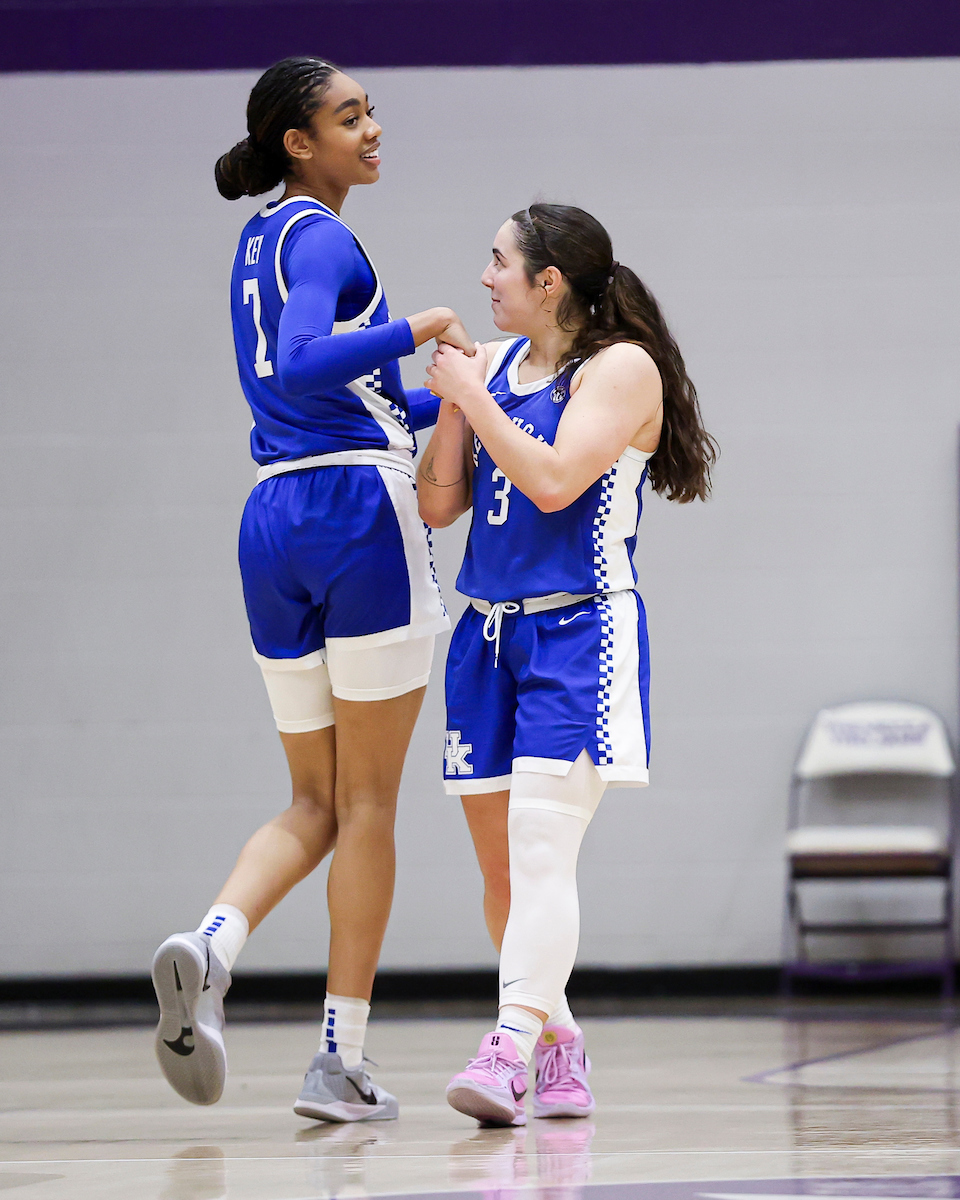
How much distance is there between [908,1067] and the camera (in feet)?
10.0

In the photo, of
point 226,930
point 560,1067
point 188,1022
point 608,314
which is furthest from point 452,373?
point 560,1067

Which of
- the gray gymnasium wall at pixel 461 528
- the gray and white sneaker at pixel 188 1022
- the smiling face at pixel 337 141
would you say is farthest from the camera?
the gray gymnasium wall at pixel 461 528

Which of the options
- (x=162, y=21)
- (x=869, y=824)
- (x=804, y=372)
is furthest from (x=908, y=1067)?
(x=162, y=21)

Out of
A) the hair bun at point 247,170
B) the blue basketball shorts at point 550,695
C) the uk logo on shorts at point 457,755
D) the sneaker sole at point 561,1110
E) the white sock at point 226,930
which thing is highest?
the hair bun at point 247,170

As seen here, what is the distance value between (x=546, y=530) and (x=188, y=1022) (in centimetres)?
93

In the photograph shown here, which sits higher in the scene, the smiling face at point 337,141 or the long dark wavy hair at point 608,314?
the smiling face at point 337,141

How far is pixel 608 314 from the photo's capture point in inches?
97.3

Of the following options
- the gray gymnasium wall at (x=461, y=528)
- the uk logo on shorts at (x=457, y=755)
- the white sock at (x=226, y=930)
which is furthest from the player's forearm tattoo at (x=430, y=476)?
the gray gymnasium wall at (x=461, y=528)

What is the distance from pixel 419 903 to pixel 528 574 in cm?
248

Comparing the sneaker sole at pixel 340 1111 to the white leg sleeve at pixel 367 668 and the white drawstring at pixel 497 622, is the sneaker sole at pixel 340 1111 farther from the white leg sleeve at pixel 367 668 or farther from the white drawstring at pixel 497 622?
the white drawstring at pixel 497 622

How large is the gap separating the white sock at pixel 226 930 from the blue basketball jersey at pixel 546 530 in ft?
2.10

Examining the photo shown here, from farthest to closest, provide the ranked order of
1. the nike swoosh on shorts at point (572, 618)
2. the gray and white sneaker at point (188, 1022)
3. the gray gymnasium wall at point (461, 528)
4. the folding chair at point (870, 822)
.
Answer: the gray gymnasium wall at point (461, 528), the folding chair at point (870, 822), the nike swoosh on shorts at point (572, 618), the gray and white sneaker at point (188, 1022)

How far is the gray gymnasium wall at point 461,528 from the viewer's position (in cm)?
463

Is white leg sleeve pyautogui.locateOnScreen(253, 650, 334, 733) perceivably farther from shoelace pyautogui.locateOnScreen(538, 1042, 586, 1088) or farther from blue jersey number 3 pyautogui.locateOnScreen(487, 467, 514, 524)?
shoelace pyautogui.locateOnScreen(538, 1042, 586, 1088)
